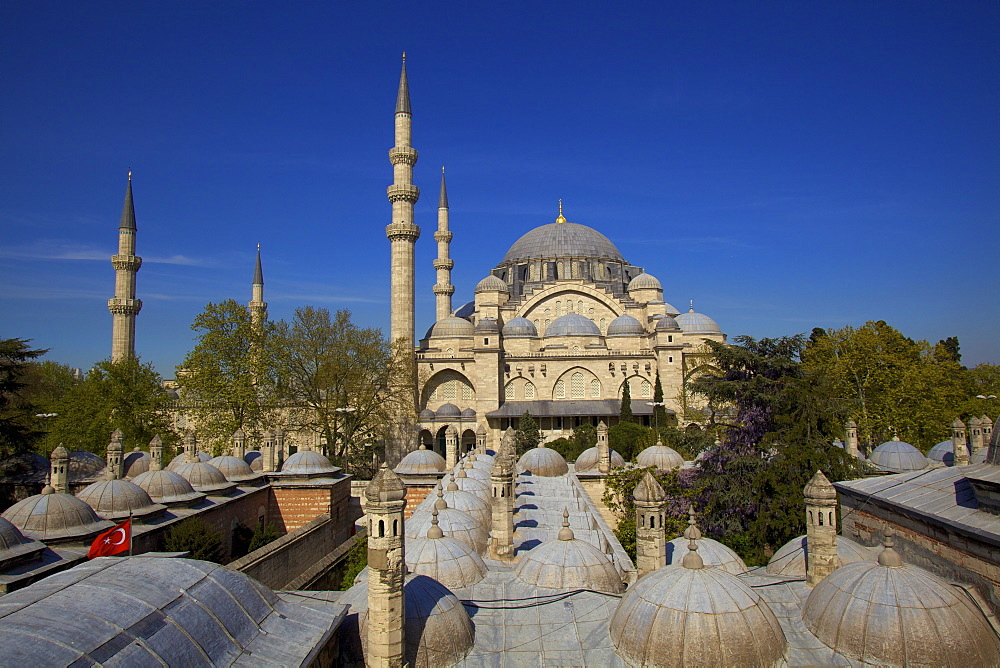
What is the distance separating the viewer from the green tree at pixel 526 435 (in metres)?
26.8

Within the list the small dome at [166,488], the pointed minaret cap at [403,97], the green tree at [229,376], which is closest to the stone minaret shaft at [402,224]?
the pointed minaret cap at [403,97]

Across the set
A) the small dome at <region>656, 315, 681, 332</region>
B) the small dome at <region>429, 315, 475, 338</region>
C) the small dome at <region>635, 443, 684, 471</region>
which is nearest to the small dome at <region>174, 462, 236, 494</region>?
the small dome at <region>635, 443, 684, 471</region>

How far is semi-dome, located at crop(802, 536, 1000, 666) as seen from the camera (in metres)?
5.93

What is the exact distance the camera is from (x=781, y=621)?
6.99 m

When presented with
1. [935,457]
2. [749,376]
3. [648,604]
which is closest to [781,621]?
[648,604]

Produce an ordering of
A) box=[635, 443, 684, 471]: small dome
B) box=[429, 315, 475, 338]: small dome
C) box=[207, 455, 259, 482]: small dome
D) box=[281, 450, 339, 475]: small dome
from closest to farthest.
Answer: box=[207, 455, 259, 482]: small dome < box=[635, 443, 684, 471]: small dome < box=[281, 450, 339, 475]: small dome < box=[429, 315, 475, 338]: small dome

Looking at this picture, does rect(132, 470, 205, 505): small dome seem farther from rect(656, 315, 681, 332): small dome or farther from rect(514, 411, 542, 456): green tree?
rect(656, 315, 681, 332): small dome

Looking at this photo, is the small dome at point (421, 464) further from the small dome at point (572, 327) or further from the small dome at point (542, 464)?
the small dome at point (572, 327)

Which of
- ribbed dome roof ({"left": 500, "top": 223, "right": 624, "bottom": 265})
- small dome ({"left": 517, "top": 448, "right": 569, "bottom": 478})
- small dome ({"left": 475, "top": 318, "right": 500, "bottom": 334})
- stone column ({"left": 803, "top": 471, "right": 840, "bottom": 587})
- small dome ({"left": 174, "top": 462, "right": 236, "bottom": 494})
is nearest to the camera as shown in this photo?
stone column ({"left": 803, "top": 471, "right": 840, "bottom": 587})

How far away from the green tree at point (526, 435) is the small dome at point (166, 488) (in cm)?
1361

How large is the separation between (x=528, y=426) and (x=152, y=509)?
17.5m

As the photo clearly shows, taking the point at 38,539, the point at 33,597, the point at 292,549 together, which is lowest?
the point at 292,549

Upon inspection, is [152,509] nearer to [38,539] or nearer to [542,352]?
[38,539]

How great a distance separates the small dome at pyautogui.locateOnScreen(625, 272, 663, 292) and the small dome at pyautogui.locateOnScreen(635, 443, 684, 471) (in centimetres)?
1990
